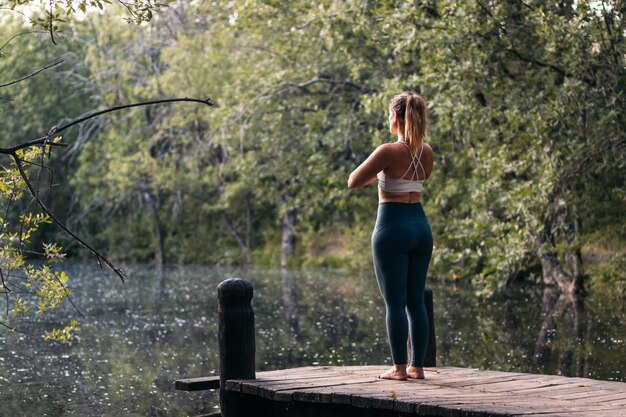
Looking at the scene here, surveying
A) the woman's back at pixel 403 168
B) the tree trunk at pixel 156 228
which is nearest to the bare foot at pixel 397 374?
the woman's back at pixel 403 168

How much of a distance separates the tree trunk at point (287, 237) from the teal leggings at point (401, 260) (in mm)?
35213

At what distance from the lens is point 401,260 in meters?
8.07

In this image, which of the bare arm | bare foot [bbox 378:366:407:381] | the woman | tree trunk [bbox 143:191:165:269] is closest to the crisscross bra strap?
the woman

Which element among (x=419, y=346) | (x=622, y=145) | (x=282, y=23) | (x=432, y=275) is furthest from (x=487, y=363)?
(x=432, y=275)

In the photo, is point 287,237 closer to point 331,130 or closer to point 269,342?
point 331,130

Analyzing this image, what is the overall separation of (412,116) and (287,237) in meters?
36.1

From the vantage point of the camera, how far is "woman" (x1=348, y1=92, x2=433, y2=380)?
8.02 metres

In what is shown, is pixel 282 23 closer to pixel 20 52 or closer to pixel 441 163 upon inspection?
pixel 441 163

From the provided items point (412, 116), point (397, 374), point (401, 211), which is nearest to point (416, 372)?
point (397, 374)

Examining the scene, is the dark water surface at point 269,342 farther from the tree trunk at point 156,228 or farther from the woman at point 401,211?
the tree trunk at point 156,228

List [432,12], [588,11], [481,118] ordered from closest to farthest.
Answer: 1. [588,11]
2. [481,118]
3. [432,12]

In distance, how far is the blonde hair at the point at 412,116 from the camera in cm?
805

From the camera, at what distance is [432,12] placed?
68.7 feet

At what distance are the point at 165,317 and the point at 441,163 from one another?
8723 millimetres
